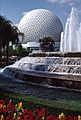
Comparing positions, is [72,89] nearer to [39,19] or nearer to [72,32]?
[72,32]

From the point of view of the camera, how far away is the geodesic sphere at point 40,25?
93188 millimetres

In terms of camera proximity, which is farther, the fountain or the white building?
the white building

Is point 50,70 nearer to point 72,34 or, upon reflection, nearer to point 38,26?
point 72,34

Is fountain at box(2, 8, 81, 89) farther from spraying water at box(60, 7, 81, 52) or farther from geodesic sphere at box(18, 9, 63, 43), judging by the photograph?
geodesic sphere at box(18, 9, 63, 43)

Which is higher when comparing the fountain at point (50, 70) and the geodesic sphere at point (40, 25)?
the geodesic sphere at point (40, 25)

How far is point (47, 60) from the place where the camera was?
18.7m

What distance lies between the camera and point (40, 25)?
93.2 metres

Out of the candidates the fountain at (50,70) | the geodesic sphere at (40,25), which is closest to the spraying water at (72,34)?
the fountain at (50,70)

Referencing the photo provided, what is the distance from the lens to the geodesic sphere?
9319 centimetres

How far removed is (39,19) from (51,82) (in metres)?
81.5

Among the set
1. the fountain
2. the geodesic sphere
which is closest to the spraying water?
the fountain

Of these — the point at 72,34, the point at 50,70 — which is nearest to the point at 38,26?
the point at 72,34

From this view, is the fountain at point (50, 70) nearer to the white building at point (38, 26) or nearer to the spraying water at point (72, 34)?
the spraying water at point (72, 34)

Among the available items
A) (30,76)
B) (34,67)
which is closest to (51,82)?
(30,76)
